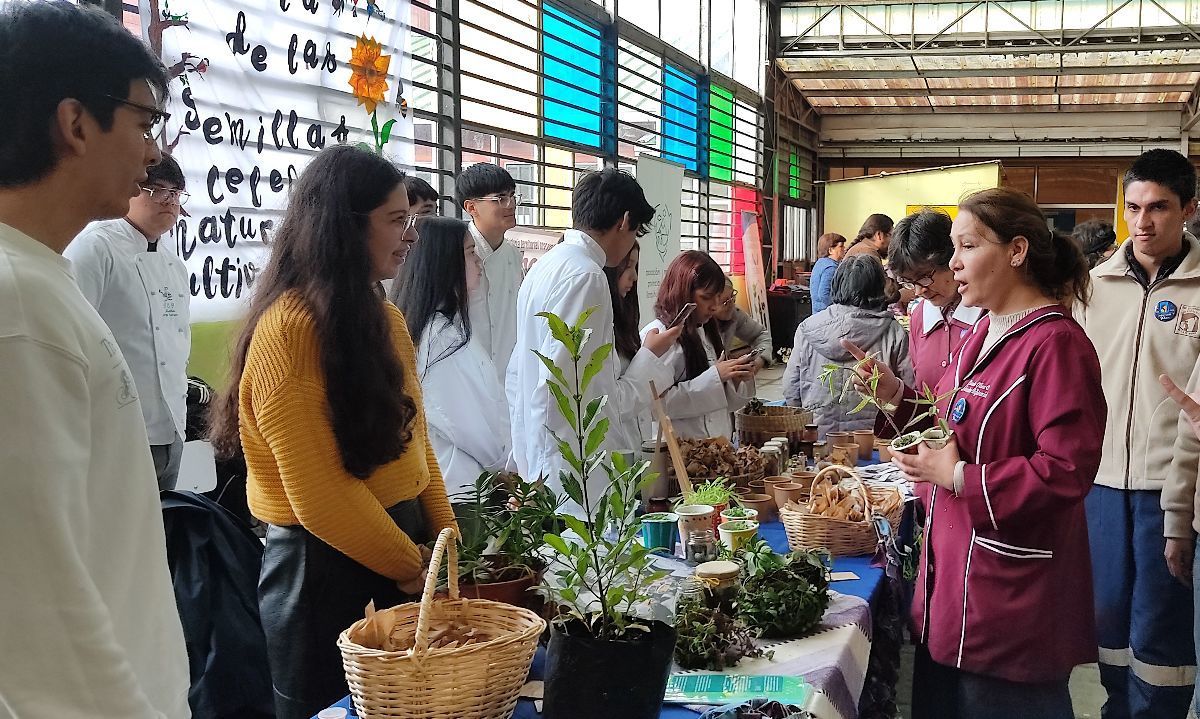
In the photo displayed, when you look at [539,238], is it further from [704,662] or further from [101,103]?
[101,103]

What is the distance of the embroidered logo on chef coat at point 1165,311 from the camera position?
2840mm

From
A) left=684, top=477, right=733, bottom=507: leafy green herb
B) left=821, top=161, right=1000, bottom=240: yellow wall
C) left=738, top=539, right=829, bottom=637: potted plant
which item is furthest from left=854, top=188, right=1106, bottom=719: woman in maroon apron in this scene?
left=821, top=161, right=1000, bottom=240: yellow wall

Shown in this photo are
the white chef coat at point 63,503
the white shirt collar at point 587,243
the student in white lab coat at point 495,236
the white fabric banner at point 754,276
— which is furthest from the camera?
the white fabric banner at point 754,276

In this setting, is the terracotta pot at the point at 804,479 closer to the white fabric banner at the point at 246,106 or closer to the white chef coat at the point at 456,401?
the white chef coat at the point at 456,401

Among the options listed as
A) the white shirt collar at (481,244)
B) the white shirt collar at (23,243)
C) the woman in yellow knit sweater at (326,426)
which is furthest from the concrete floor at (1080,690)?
the white shirt collar at (23,243)

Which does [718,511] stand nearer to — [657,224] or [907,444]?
[907,444]

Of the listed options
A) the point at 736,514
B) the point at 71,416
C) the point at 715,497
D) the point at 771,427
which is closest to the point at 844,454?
the point at 771,427

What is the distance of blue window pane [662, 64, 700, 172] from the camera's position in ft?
31.7

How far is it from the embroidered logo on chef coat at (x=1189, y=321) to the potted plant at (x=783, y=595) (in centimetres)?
157

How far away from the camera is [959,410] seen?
6.71 ft

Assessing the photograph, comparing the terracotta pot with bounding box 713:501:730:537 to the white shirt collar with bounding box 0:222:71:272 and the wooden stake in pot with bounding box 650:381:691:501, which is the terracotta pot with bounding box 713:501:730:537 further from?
the white shirt collar with bounding box 0:222:71:272

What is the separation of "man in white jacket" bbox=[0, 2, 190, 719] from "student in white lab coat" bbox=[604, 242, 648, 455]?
202 centimetres

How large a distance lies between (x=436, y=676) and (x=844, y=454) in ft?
8.00

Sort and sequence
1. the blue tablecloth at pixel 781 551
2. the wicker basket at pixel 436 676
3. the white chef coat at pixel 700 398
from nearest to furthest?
the wicker basket at pixel 436 676 < the blue tablecloth at pixel 781 551 < the white chef coat at pixel 700 398
